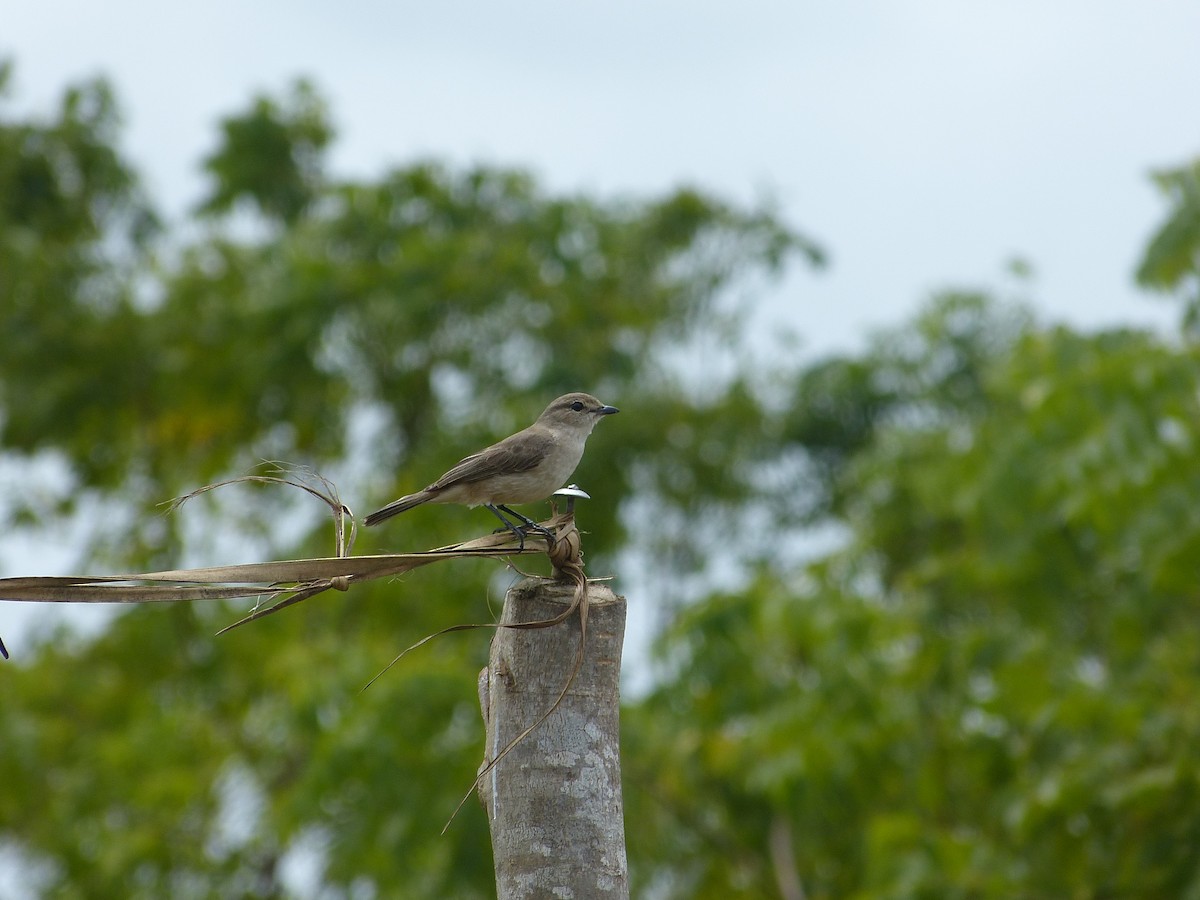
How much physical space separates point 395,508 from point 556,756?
1544 mm

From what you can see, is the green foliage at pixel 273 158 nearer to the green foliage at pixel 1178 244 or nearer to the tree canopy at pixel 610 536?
the tree canopy at pixel 610 536

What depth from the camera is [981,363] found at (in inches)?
787

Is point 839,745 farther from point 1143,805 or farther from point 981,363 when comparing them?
point 981,363

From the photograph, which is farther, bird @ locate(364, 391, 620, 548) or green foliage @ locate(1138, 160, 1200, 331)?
green foliage @ locate(1138, 160, 1200, 331)

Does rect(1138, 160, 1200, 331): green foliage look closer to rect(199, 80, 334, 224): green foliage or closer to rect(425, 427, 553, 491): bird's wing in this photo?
rect(425, 427, 553, 491): bird's wing

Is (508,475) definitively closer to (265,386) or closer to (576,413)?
(576,413)

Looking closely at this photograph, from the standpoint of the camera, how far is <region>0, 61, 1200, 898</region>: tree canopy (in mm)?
9188

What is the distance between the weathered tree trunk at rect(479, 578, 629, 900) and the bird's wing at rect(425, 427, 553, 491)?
1.57 meters

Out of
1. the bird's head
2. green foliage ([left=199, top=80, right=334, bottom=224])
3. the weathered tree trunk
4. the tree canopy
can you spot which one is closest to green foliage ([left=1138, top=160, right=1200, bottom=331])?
the tree canopy

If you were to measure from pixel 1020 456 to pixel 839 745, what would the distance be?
238 cm

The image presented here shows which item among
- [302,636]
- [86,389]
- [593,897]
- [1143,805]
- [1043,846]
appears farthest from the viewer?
[86,389]

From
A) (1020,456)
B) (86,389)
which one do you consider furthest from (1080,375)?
(86,389)

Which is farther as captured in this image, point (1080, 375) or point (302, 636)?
point (302, 636)

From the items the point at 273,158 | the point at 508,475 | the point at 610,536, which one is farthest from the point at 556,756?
the point at 273,158
